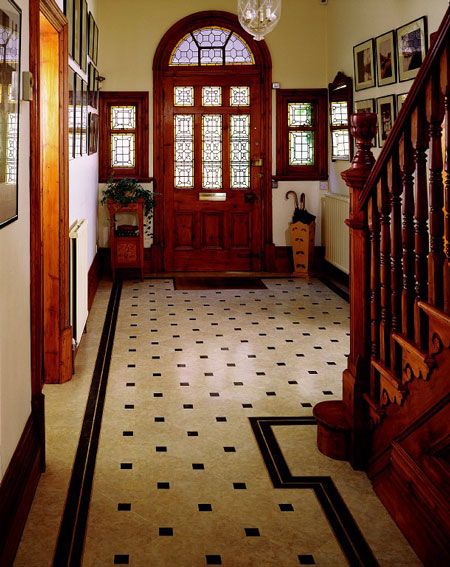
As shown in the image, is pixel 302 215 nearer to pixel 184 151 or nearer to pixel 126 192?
pixel 184 151

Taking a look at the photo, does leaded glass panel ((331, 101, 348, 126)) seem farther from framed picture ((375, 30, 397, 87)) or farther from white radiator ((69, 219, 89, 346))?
white radiator ((69, 219, 89, 346))

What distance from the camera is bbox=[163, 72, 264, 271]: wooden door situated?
11.1 m

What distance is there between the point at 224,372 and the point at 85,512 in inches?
102

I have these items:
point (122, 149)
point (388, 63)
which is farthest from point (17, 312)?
point (122, 149)

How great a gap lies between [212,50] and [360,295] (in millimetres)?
7724

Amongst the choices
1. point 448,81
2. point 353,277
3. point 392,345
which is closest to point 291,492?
point 392,345

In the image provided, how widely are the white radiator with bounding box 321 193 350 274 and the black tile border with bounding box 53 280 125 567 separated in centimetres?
442

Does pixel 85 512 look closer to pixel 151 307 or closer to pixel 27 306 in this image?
pixel 27 306

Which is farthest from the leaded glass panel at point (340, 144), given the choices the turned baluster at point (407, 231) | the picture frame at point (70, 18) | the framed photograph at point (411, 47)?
the turned baluster at point (407, 231)

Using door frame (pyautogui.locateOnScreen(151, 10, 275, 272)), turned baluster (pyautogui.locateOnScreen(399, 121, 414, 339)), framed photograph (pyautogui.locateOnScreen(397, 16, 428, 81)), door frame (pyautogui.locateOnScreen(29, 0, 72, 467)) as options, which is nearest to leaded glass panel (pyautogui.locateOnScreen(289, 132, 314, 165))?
door frame (pyautogui.locateOnScreen(151, 10, 275, 272))

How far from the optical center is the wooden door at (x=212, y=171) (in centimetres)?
1114

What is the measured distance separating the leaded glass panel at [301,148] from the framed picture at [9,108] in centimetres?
801

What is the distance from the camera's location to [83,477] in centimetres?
410

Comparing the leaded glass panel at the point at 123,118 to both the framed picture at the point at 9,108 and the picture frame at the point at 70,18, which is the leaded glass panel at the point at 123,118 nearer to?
the picture frame at the point at 70,18
